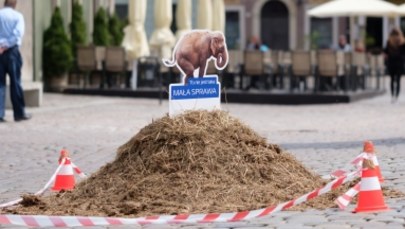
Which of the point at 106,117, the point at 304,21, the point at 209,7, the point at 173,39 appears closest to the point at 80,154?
the point at 106,117

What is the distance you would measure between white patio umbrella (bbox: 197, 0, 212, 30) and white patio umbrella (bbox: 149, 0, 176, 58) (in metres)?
1.80

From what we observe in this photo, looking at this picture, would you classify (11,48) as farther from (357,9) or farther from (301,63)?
(357,9)

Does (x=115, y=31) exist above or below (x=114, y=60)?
above

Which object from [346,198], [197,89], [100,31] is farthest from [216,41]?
[100,31]

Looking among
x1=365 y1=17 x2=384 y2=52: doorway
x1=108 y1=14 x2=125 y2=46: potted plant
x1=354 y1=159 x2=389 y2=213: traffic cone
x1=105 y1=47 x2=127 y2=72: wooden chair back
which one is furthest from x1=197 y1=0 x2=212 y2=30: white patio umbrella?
x1=365 y1=17 x2=384 y2=52: doorway

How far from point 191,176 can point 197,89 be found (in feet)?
4.08

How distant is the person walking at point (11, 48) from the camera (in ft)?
62.1

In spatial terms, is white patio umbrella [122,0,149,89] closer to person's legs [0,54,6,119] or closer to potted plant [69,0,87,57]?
potted plant [69,0,87,57]

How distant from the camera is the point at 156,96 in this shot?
94.6 feet

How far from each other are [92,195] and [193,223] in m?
1.23

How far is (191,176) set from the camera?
9094 millimetres

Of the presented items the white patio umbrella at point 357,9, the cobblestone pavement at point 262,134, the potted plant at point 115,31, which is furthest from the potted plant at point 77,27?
the white patio umbrella at point 357,9

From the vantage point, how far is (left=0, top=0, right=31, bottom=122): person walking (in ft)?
62.1

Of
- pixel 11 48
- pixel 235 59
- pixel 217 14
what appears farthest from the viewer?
pixel 217 14
